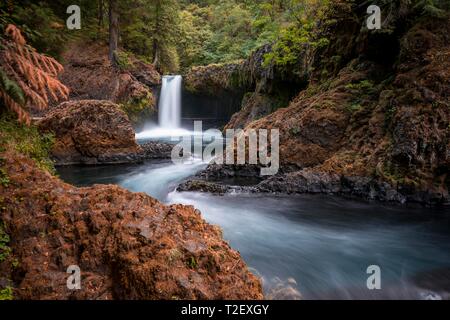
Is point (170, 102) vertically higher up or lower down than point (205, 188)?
higher up

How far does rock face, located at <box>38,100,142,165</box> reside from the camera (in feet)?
39.5

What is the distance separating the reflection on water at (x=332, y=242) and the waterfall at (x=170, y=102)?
13.0m

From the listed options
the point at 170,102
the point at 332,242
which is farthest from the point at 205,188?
the point at 170,102

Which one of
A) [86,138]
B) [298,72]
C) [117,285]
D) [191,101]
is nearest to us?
[117,285]

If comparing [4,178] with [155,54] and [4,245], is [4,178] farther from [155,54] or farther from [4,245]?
[155,54]

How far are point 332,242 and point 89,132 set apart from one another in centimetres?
928

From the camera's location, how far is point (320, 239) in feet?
20.8

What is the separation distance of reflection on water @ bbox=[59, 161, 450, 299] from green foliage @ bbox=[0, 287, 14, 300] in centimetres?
271

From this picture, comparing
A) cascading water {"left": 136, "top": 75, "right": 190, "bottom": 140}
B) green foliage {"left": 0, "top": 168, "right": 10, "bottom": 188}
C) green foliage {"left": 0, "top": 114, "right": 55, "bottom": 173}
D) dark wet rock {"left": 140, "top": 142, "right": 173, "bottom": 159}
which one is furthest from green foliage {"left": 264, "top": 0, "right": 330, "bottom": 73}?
cascading water {"left": 136, "top": 75, "right": 190, "bottom": 140}

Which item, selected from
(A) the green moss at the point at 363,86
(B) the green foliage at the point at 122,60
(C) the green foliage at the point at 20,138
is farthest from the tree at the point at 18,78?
(B) the green foliage at the point at 122,60

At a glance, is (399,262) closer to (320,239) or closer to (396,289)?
(396,289)

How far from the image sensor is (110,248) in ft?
11.1
